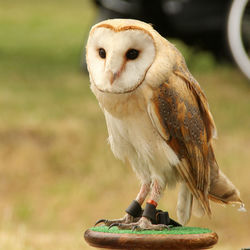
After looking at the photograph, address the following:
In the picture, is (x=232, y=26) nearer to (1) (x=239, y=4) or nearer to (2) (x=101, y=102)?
(1) (x=239, y=4)

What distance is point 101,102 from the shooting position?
216 cm

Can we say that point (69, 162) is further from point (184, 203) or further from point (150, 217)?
point (150, 217)

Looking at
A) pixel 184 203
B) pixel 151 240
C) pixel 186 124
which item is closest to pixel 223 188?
pixel 184 203

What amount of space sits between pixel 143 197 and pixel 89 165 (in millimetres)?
2817

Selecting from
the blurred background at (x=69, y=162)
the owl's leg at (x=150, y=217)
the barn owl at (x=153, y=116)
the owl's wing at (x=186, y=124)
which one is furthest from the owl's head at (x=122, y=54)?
the blurred background at (x=69, y=162)

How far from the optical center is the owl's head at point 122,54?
6.85 feet

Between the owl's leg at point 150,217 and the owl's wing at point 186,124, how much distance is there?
0.34 feet

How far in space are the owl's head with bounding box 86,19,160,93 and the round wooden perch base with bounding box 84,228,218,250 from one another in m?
0.46

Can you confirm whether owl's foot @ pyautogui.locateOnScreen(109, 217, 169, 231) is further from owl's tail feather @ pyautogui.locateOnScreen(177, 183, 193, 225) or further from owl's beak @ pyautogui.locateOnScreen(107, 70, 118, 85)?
owl's beak @ pyautogui.locateOnScreen(107, 70, 118, 85)

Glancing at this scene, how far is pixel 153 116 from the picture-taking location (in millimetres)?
2180

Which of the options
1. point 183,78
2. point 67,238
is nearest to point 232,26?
point 67,238

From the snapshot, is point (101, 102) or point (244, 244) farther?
point (244, 244)

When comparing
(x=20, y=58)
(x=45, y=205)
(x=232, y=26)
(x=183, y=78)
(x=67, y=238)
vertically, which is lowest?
(x=183, y=78)

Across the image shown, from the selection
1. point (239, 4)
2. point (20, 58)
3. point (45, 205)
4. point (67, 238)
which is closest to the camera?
point (67, 238)
